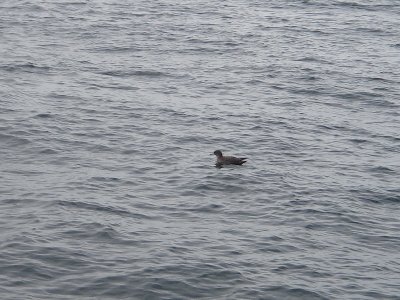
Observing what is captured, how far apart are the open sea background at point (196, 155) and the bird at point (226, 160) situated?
0.27 metres

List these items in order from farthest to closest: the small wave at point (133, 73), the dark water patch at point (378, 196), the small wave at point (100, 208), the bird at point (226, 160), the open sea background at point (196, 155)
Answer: the small wave at point (133, 73)
the bird at point (226, 160)
the dark water patch at point (378, 196)
the small wave at point (100, 208)
the open sea background at point (196, 155)

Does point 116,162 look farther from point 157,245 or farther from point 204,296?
point 204,296

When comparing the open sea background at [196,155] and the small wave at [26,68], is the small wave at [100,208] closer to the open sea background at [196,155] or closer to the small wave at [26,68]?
the open sea background at [196,155]

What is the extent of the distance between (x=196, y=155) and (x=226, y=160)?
1.95 m

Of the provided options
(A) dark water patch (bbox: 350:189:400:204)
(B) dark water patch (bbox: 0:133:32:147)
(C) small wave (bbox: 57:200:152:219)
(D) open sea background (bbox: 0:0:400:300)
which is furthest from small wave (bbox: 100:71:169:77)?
(A) dark water patch (bbox: 350:189:400:204)

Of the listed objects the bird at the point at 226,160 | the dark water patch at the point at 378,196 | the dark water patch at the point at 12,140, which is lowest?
the dark water patch at the point at 378,196

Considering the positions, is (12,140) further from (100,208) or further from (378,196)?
(378,196)

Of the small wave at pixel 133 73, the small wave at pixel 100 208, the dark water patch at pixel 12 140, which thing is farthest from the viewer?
the small wave at pixel 133 73

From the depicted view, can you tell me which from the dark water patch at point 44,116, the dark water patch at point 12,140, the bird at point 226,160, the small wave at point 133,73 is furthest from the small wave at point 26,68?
the bird at point 226,160

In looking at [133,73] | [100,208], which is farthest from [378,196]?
[133,73]

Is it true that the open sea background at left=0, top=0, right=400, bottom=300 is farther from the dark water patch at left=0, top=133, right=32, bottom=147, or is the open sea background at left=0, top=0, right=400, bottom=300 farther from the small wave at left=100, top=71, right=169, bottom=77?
the small wave at left=100, top=71, right=169, bottom=77

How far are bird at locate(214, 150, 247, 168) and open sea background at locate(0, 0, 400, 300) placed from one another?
0.89ft

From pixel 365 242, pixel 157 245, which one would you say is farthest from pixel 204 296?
pixel 365 242

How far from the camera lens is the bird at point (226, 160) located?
27.1 metres
